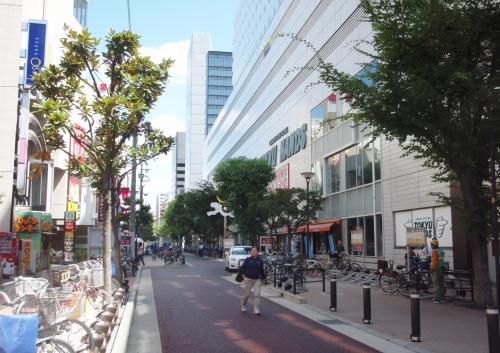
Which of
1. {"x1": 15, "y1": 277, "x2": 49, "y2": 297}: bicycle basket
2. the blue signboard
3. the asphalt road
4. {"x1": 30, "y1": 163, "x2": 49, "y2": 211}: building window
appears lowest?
the asphalt road

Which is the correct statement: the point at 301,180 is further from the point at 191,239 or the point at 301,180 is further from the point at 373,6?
the point at 191,239

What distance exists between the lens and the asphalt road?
954 centimetres

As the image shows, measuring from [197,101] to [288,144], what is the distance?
371ft

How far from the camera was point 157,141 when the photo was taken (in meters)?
12.0

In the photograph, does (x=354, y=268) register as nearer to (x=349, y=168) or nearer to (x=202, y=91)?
(x=349, y=168)

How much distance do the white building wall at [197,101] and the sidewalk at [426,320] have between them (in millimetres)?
137863

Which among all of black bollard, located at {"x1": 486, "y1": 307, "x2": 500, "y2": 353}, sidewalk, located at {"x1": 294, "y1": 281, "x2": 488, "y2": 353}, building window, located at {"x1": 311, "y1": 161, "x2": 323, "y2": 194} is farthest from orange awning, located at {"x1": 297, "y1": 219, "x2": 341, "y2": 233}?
black bollard, located at {"x1": 486, "y1": 307, "x2": 500, "y2": 353}

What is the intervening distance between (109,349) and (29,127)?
2608 centimetres

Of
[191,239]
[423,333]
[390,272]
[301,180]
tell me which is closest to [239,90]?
[301,180]

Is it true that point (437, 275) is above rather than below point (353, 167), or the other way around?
below

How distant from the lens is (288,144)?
47062 millimetres

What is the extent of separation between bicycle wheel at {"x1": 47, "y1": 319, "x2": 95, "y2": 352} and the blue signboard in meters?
25.6

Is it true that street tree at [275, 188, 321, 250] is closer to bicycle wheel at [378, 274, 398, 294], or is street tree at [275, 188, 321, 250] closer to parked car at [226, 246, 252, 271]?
parked car at [226, 246, 252, 271]

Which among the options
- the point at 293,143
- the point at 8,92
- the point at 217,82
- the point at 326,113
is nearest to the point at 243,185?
the point at 293,143
